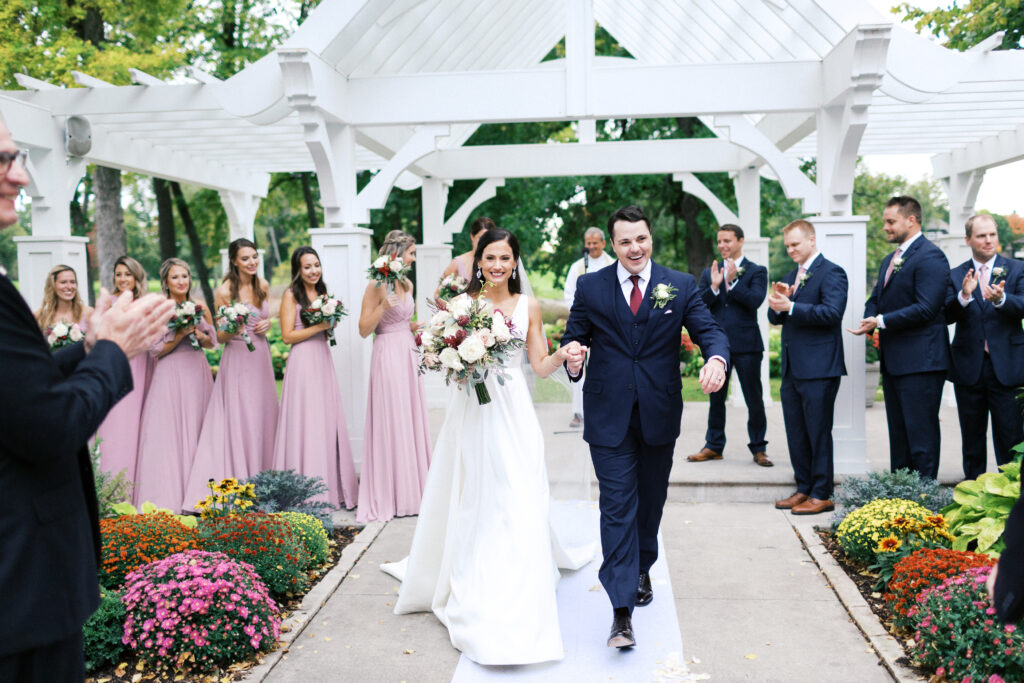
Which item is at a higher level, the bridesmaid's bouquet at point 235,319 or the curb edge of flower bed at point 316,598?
the bridesmaid's bouquet at point 235,319

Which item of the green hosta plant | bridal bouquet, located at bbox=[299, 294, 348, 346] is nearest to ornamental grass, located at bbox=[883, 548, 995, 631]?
the green hosta plant

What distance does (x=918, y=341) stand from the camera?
261 inches

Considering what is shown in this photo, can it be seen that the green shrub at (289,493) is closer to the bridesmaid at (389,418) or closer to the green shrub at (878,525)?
the bridesmaid at (389,418)

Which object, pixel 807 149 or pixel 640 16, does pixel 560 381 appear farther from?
pixel 807 149

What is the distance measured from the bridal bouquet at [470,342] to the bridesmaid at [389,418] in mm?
2306

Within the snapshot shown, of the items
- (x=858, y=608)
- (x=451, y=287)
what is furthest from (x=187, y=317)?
(x=858, y=608)

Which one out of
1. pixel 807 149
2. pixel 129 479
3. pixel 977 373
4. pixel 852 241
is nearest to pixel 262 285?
pixel 129 479

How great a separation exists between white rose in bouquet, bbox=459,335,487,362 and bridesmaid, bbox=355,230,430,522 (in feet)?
8.41

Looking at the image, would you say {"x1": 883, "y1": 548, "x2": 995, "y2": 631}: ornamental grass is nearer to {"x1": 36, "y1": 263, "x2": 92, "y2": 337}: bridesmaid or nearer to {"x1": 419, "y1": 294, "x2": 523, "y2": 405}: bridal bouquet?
{"x1": 419, "y1": 294, "x2": 523, "y2": 405}: bridal bouquet

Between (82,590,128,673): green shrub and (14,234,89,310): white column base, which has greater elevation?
(14,234,89,310): white column base

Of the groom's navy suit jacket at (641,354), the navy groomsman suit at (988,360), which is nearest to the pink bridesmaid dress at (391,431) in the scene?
the groom's navy suit jacket at (641,354)

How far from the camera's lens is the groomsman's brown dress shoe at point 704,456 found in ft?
27.9

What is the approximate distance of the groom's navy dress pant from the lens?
172 inches

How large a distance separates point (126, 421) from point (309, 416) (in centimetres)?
148
